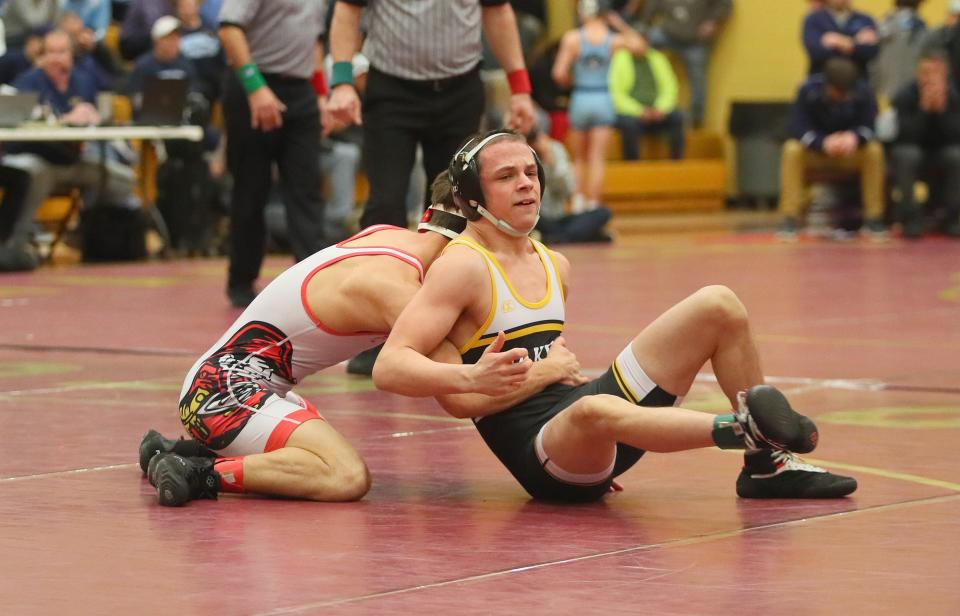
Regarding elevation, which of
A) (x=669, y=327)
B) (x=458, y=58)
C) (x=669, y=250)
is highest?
(x=458, y=58)

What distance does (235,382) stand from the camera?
497 centimetres

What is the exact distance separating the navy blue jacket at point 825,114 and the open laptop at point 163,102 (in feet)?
18.6

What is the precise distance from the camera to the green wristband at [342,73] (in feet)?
24.2

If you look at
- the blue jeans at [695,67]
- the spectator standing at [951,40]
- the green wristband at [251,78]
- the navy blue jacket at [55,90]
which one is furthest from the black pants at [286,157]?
the blue jeans at [695,67]

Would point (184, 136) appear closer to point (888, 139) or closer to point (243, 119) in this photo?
point (243, 119)

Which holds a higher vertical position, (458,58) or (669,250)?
(458,58)

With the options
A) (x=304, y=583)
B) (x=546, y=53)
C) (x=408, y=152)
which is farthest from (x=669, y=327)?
(x=546, y=53)

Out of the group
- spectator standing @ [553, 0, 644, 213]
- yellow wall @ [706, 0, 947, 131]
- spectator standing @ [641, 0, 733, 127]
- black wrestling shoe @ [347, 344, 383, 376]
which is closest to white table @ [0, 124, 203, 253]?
spectator standing @ [553, 0, 644, 213]

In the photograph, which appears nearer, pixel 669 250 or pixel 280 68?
pixel 280 68

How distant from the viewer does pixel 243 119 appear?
9.62 m

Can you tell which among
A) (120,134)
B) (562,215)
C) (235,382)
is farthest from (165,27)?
(235,382)

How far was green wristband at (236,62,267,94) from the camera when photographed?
30.5 ft

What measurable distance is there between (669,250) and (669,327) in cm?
1086

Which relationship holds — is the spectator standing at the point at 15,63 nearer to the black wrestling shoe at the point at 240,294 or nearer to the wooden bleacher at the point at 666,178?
the black wrestling shoe at the point at 240,294
